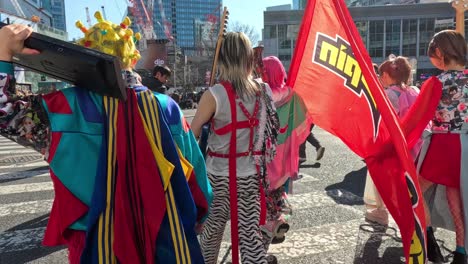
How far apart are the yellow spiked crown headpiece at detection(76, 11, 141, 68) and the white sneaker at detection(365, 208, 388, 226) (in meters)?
3.10

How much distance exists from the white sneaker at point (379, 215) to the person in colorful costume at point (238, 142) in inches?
76.5

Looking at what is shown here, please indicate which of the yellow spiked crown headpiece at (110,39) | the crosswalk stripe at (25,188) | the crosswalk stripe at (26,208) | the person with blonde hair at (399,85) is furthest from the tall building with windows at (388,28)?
the yellow spiked crown headpiece at (110,39)

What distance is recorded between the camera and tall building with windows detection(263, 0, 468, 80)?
55.0m

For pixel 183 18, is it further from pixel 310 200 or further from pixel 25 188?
pixel 310 200

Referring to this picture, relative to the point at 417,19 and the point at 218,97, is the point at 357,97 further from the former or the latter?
the point at 417,19

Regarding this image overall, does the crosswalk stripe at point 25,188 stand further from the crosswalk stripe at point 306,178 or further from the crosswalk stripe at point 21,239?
the crosswalk stripe at point 306,178

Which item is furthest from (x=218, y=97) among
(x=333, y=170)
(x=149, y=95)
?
(x=333, y=170)

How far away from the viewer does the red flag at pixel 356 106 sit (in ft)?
8.30

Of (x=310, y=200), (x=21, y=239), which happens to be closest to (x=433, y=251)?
(x=310, y=200)

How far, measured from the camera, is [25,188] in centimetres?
614

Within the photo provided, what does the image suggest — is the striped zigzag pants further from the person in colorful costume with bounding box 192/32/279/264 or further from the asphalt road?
the asphalt road

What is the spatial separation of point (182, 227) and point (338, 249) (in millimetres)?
2278

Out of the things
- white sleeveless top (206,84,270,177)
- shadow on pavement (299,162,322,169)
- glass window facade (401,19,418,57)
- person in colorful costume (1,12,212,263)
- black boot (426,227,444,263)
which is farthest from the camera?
glass window facade (401,19,418,57)

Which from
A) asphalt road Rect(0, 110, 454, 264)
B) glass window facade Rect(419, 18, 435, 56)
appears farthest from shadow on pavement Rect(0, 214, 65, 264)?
glass window facade Rect(419, 18, 435, 56)
